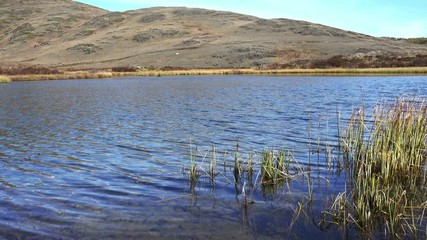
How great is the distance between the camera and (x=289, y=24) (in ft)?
311

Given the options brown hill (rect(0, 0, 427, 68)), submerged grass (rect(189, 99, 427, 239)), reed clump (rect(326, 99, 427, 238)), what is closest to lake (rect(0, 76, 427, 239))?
submerged grass (rect(189, 99, 427, 239))

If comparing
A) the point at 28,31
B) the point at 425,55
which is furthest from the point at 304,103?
the point at 28,31

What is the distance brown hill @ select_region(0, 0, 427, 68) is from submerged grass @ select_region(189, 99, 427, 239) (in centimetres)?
5115

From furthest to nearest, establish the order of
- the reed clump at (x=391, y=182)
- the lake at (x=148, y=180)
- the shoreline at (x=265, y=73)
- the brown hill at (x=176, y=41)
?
the brown hill at (x=176, y=41) → the shoreline at (x=265, y=73) → the lake at (x=148, y=180) → the reed clump at (x=391, y=182)

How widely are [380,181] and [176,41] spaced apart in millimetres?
83010

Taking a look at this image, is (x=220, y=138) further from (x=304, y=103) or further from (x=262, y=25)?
(x=262, y=25)

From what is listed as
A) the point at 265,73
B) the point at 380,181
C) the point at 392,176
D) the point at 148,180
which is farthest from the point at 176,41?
the point at 392,176

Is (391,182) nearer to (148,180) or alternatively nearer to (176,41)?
(148,180)

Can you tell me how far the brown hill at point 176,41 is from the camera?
68.2 m

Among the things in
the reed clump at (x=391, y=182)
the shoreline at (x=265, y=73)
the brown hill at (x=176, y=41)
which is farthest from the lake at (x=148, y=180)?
the brown hill at (x=176, y=41)

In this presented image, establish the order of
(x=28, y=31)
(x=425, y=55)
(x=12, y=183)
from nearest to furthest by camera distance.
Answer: (x=12, y=183) < (x=425, y=55) < (x=28, y=31)

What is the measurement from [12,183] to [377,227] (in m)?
6.49

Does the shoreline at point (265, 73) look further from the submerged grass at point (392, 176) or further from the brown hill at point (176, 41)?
the submerged grass at point (392, 176)

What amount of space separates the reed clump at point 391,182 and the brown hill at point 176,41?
168 feet
